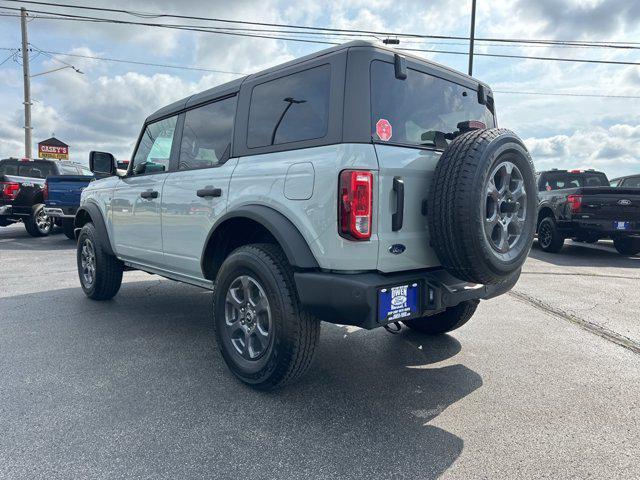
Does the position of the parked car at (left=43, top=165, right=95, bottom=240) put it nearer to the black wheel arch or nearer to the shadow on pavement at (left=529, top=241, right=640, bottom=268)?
the black wheel arch

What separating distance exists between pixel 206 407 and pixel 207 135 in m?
2.03

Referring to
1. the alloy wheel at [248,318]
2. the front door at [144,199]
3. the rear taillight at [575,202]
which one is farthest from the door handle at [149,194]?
the rear taillight at [575,202]

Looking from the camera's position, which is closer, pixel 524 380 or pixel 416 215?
pixel 416 215

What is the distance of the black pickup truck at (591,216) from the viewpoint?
8633 millimetres

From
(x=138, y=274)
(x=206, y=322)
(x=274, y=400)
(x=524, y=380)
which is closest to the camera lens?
(x=274, y=400)

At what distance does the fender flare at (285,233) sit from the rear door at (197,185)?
16.8 inches

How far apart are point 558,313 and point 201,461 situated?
166 inches

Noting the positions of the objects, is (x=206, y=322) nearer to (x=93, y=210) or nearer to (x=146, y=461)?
(x=93, y=210)

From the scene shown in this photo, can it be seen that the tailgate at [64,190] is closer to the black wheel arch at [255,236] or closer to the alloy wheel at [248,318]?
the black wheel arch at [255,236]

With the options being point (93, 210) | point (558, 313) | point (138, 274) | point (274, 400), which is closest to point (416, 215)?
point (274, 400)

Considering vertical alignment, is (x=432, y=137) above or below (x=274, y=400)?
above

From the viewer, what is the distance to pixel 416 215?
264cm

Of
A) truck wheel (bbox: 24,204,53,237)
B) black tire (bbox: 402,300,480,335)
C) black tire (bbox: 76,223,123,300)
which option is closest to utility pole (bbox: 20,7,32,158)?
truck wheel (bbox: 24,204,53,237)

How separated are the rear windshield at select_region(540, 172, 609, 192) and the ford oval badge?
949 centimetres
